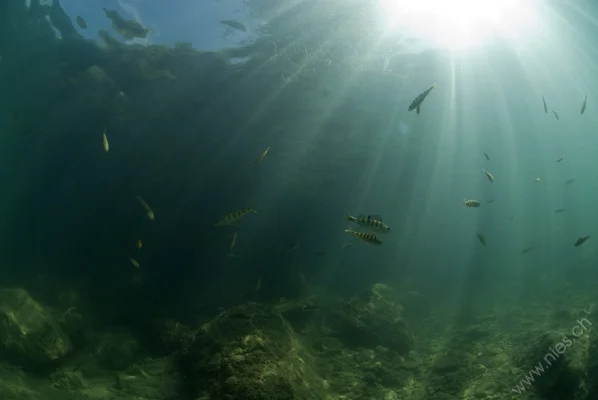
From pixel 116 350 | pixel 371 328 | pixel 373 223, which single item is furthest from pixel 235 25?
pixel 371 328

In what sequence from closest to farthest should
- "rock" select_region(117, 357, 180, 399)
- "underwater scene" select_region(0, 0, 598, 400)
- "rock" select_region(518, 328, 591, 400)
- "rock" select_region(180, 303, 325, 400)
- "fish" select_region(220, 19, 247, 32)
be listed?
"rock" select_region(180, 303, 325, 400) → "rock" select_region(518, 328, 591, 400) → "rock" select_region(117, 357, 180, 399) → "underwater scene" select_region(0, 0, 598, 400) → "fish" select_region(220, 19, 247, 32)

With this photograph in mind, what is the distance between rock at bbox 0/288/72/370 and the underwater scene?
0.18ft

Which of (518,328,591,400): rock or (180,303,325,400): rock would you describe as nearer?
(180,303,325,400): rock

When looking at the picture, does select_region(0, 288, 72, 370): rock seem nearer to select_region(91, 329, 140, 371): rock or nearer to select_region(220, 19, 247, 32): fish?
select_region(91, 329, 140, 371): rock

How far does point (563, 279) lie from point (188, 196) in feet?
100

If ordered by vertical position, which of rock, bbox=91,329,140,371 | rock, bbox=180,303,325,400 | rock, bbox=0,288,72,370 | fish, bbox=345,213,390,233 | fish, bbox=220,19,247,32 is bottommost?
rock, bbox=91,329,140,371

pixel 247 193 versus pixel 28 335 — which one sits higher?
pixel 247 193

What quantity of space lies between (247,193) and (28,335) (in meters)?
11.5

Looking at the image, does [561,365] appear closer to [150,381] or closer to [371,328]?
[371,328]

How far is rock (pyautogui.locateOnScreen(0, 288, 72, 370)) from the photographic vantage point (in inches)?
311

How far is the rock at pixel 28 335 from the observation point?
7.89 m

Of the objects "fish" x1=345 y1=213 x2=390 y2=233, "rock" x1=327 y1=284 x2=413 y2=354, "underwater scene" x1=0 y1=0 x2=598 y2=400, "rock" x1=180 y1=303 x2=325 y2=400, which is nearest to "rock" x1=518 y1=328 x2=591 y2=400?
"underwater scene" x1=0 y1=0 x2=598 y2=400

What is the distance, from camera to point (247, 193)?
18.3 meters

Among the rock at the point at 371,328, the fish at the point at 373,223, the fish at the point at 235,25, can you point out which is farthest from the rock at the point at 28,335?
the fish at the point at 235,25
